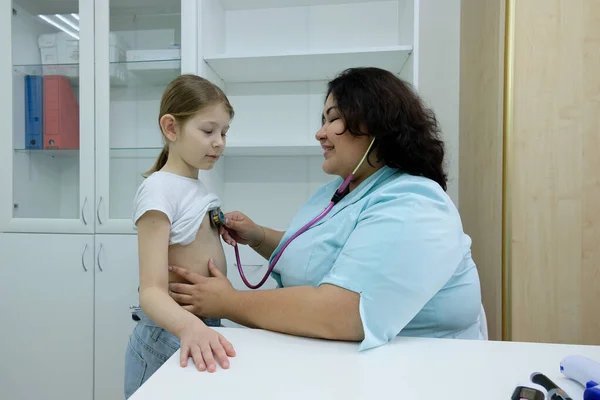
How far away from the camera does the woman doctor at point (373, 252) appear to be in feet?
2.59

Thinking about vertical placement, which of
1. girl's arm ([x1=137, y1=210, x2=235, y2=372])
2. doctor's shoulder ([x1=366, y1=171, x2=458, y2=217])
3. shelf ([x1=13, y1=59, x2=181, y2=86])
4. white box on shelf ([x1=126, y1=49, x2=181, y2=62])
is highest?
white box on shelf ([x1=126, y1=49, x2=181, y2=62])

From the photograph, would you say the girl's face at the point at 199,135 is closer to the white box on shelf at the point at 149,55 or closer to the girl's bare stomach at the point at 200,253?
the girl's bare stomach at the point at 200,253

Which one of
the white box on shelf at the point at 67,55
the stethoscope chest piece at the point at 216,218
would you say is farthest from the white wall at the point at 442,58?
the white box on shelf at the point at 67,55

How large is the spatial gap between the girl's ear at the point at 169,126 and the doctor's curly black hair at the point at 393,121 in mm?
465

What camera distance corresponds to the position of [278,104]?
2.16m

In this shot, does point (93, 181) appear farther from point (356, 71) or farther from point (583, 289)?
point (583, 289)

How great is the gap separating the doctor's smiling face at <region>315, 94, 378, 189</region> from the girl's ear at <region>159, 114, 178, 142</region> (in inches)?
16.0

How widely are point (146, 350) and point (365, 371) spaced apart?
0.69m

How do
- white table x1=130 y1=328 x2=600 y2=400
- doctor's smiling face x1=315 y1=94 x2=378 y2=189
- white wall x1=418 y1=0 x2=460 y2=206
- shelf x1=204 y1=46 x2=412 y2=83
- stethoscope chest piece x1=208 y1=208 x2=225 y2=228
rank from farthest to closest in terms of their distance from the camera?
white wall x1=418 y1=0 x2=460 y2=206 → shelf x1=204 y1=46 x2=412 y2=83 → stethoscope chest piece x1=208 y1=208 x2=225 y2=228 → doctor's smiling face x1=315 y1=94 x2=378 y2=189 → white table x1=130 y1=328 x2=600 y2=400

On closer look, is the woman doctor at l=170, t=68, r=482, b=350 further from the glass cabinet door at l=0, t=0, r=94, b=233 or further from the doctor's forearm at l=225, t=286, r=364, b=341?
the glass cabinet door at l=0, t=0, r=94, b=233

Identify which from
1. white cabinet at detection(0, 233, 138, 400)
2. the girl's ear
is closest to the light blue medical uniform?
the girl's ear

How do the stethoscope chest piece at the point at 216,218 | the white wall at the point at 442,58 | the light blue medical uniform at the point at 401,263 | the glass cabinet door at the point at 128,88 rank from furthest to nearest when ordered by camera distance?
the white wall at the point at 442,58 < the glass cabinet door at the point at 128,88 < the stethoscope chest piece at the point at 216,218 < the light blue medical uniform at the point at 401,263

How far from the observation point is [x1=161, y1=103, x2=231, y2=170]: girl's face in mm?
1153

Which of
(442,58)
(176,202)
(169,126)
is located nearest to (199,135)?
(169,126)
